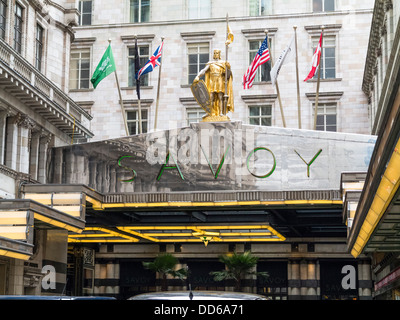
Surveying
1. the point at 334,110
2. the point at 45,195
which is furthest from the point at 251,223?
the point at 334,110

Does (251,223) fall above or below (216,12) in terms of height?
below

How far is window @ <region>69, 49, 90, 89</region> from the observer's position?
58.7 metres

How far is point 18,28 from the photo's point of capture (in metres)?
36.1

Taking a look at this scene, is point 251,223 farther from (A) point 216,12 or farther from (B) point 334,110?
(A) point 216,12

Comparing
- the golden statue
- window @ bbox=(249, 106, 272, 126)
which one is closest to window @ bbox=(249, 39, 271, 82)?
window @ bbox=(249, 106, 272, 126)

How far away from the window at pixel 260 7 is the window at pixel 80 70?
12.9 metres

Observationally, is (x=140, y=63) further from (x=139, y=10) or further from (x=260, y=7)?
(x=260, y=7)

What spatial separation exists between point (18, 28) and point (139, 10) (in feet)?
79.9

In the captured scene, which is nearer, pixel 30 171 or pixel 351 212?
pixel 351 212

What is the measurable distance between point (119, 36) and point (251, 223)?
2482 cm

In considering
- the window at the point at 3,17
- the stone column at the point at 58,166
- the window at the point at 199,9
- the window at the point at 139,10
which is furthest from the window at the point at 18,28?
the window at the point at 199,9

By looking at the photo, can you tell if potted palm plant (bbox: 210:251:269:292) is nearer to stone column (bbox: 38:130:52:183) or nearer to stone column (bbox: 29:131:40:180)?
stone column (bbox: 38:130:52:183)

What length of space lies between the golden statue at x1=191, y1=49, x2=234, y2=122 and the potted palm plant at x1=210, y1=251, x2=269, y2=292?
45.4 feet

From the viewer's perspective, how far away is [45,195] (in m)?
33.7
